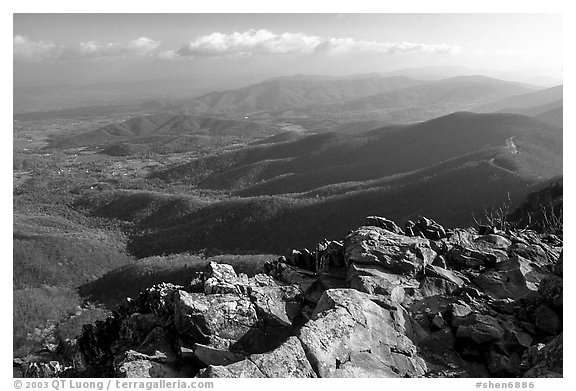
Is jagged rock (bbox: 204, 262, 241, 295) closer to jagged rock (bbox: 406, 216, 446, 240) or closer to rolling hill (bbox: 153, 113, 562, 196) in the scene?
jagged rock (bbox: 406, 216, 446, 240)

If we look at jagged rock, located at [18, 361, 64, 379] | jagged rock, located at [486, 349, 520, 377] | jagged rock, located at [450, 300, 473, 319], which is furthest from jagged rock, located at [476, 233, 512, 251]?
jagged rock, located at [18, 361, 64, 379]

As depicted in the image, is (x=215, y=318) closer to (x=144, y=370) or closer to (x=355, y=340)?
(x=144, y=370)

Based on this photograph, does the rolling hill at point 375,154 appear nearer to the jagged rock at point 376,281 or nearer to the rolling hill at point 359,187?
the rolling hill at point 359,187

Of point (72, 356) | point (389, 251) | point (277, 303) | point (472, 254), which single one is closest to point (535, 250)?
point (472, 254)

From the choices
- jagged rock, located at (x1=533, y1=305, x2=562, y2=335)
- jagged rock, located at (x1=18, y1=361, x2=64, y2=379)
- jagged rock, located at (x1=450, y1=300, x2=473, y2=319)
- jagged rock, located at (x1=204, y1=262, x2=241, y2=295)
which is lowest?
jagged rock, located at (x1=18, y1=361, x2=64, y2=379)

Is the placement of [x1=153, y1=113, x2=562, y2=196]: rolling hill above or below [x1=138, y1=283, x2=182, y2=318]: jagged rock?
below
